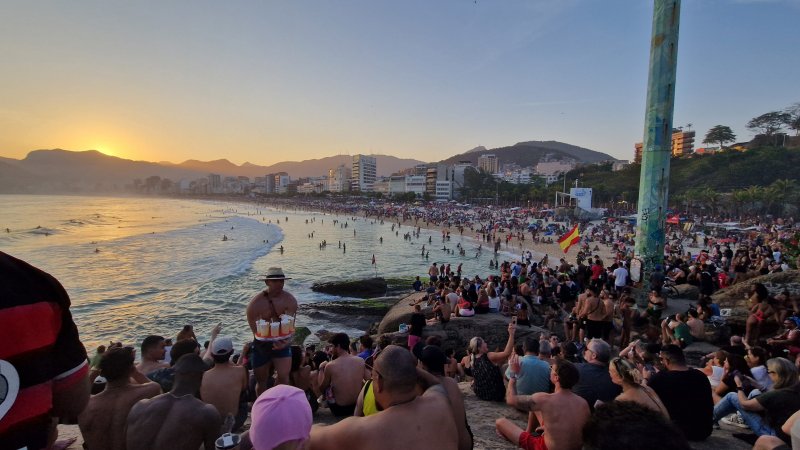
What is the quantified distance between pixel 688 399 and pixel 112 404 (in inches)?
209

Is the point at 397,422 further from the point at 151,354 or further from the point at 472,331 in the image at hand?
the point at 472,331

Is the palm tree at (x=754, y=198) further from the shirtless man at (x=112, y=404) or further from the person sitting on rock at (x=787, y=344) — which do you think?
the shirtless man at (x=112, y=404)

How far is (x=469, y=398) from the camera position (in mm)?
5695

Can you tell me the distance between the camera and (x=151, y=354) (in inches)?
201

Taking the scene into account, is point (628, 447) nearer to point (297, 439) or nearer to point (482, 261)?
point (297, 439)

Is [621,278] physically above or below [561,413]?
below

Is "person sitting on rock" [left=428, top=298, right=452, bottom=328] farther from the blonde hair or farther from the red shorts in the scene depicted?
the blonde hair

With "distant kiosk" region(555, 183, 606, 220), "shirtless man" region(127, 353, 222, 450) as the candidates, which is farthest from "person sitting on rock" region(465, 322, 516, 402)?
"distant kiosk" region(555, 183, 606, 220)

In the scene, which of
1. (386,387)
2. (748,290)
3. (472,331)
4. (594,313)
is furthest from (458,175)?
(386,387)

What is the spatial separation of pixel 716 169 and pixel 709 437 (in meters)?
79.9

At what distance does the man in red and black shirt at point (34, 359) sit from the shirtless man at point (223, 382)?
92.1 inches

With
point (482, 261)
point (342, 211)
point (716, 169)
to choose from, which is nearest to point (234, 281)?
point (482, 261)

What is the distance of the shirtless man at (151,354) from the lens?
16.3 feet

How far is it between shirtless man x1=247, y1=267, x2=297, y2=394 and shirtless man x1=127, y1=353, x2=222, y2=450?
5.18 ft
